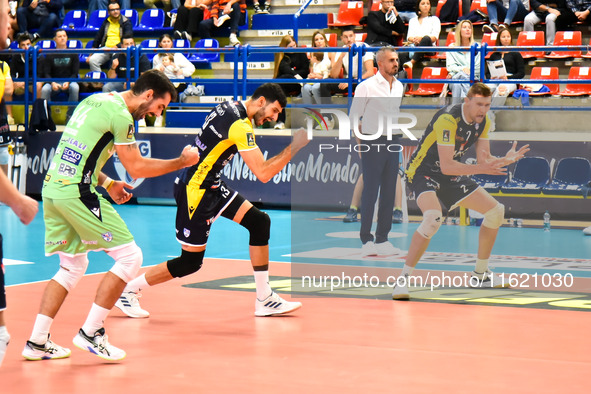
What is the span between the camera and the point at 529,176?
985cm

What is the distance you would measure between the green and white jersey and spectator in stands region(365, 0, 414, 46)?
11946 mm

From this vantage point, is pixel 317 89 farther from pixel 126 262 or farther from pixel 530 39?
pixel 126 262

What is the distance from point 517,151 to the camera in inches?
340

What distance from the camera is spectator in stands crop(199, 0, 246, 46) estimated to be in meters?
19.5

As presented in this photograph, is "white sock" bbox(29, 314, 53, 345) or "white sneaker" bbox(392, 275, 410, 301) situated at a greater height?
"white sock" bbox(29, 314, 53, 345)

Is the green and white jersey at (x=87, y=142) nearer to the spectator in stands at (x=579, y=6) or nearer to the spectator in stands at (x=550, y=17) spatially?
the spectator in stands at (x=550, y=17)

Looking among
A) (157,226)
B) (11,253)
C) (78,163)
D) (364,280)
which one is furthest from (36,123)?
(78,163)

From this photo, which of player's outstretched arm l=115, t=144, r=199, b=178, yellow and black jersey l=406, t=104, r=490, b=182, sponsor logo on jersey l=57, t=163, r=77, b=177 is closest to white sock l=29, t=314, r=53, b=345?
sponsor logo on jersey l=57, t=163, r=77, b=177

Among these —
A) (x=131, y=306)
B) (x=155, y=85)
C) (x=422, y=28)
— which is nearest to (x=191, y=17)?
(x=422, y=28)

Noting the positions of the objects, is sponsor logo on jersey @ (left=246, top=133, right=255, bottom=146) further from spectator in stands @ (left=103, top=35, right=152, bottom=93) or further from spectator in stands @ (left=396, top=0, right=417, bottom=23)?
spectator in stands @ (left=396, top=0, right=417, bottom=23)

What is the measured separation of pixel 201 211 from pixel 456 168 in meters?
2.40

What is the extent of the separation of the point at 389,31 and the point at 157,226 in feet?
21.4

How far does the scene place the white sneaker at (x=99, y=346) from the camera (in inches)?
223

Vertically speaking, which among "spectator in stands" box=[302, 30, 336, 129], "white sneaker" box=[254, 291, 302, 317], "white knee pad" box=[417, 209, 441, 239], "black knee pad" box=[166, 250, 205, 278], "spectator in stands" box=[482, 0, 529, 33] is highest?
"spectator in stands" box=[482, 0, 529, 33]
